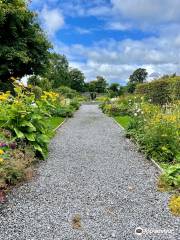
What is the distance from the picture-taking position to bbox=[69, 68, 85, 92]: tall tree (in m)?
70.9

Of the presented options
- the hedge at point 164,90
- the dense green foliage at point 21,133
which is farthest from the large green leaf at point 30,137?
the hedge at point 164,90

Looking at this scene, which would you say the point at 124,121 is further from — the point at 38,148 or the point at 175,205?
the point at 175,205

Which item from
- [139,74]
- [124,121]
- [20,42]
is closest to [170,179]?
[124,121]

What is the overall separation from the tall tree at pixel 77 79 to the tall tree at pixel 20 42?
45.8m

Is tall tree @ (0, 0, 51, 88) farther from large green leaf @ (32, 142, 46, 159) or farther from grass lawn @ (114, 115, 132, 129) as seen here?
large green leaf @ (32, 142, 46, 159)

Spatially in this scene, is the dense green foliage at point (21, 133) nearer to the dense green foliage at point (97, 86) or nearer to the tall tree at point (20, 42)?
the tall tree at point (20, 42)

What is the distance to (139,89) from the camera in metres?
28.0

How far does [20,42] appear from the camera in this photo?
22.3 meters

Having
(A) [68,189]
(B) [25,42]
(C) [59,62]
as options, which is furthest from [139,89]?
(C) [59,62]

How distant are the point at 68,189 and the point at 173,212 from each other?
1.79 m

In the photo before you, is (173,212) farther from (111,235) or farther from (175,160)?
(175,160)

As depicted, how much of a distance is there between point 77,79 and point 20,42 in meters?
49.9

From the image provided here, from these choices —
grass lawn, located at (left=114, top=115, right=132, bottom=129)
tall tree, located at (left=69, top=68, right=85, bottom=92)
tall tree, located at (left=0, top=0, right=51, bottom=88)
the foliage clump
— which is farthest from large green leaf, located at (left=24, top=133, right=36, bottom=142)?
tall tree, located at (left=69, top=68, right=85, bottom=92)

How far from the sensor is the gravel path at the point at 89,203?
4066 millimetres
